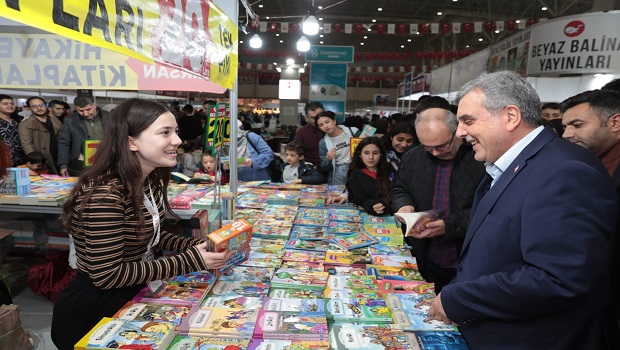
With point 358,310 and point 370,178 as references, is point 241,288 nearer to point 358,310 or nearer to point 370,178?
point 358,310

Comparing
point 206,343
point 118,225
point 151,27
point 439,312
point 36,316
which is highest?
point 151,27

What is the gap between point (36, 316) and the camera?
11.2 ft

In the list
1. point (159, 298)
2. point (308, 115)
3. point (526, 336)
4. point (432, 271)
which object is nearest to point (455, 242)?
point (432, 271)

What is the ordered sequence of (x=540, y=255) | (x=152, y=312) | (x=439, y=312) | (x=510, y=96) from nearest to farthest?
(x=540, y=255)
(x=510, y=96)
(x=439, y=312)
(x=152, y=312)

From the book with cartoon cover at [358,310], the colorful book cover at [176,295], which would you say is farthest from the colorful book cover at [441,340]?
the colorful book cover at [176,295]

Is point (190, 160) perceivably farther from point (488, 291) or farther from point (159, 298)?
point (488, 291)

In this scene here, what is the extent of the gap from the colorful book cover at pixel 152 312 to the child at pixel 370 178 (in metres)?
1.87

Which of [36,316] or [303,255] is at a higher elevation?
[303,255]

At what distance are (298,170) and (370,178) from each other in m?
1.43

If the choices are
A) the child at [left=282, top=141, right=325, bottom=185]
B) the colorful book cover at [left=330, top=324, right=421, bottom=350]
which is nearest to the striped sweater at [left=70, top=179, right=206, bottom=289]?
the colorful book cover at [left=330, top=324, right=421, bottom=350]

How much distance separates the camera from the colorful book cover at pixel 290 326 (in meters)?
1.41

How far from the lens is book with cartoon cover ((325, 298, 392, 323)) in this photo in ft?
5.13

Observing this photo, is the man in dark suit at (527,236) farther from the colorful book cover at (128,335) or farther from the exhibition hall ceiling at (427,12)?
the exhibition hall ceiling at (427,12)

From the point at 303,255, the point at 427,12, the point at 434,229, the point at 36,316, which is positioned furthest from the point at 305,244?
the point at 427,12
